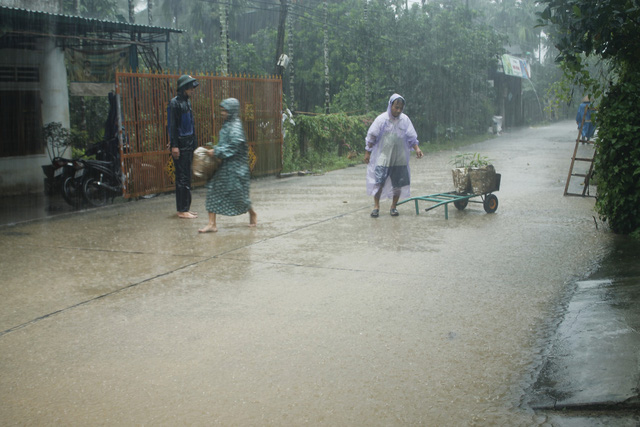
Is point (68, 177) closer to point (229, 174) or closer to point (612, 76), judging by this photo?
point (229, 174)

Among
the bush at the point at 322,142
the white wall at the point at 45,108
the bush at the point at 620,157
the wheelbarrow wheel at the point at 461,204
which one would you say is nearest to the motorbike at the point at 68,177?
the white wall at the point at 45,108

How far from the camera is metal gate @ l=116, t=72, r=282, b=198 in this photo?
11367 millimetres

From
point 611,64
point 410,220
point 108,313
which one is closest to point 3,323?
point 108,313

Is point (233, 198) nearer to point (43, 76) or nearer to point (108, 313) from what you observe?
point (108, 313)

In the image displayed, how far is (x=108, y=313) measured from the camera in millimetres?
5340

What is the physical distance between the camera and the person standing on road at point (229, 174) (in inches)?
336

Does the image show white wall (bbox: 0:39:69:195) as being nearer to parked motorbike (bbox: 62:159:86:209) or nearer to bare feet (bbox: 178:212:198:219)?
parked motorbike (bbox: 62:159:86:209)

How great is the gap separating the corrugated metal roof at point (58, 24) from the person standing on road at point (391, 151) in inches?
219

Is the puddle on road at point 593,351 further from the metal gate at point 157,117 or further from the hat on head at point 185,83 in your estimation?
the metal gate at point 157,117

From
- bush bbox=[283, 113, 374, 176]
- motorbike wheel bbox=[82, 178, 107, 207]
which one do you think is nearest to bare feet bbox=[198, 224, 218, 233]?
motorbike wheel bbox=[82, 178, 107, 207]

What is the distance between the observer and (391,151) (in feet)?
32.6

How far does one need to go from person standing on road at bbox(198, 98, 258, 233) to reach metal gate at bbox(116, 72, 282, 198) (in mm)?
3385

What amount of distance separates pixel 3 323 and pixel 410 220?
602cm

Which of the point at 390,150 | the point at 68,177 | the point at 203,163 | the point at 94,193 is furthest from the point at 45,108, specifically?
the point at 390,150
